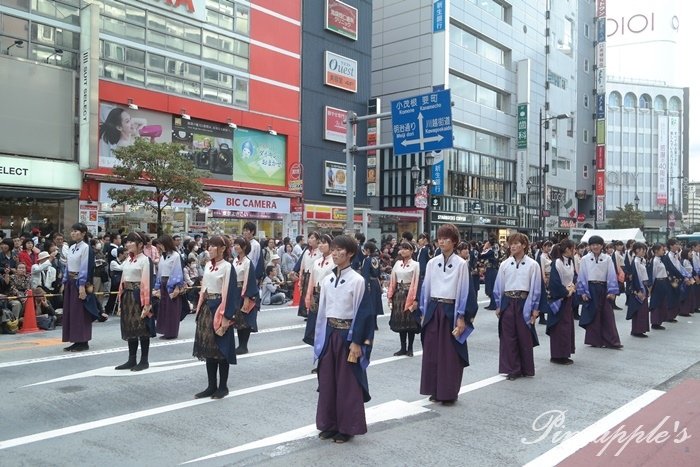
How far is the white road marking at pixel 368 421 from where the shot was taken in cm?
502

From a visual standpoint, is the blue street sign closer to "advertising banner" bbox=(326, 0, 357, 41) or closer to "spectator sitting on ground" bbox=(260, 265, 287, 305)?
"spectator sitting on ground" bbox=(260, 265, 287, 305)

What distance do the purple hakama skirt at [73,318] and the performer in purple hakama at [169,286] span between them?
3.95 ft

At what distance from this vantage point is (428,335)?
6621 mm

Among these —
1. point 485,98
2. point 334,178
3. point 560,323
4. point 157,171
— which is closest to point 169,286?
point 560,323

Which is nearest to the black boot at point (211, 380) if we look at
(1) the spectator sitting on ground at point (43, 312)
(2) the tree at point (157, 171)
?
(1) the spectator sitting on ground at point (43, 312)

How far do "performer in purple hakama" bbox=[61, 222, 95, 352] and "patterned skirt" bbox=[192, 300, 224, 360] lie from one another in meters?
3.32

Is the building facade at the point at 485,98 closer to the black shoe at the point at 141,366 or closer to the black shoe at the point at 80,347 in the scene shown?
the black shoe at the point at 80,347

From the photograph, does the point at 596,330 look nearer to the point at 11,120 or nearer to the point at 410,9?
the point at 11,120

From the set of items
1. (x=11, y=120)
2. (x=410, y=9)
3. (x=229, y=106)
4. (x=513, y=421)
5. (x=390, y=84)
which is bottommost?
(x=513, y=421)

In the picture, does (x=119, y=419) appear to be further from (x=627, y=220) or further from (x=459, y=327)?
(x=627, y=220)

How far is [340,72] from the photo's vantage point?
3381 cm

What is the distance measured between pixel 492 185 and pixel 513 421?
4257 centimetres

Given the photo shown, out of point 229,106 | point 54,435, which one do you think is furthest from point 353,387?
point 229,106

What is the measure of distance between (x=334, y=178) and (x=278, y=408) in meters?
27.7
